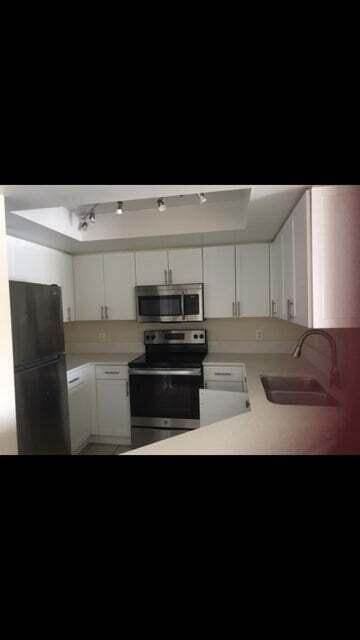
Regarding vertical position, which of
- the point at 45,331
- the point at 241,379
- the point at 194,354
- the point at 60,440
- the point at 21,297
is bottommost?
the point at 60,440

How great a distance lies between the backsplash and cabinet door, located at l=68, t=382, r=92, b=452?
683 mm

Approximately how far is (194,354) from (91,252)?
156 centimetres

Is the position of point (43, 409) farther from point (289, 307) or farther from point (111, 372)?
point (289, 307)

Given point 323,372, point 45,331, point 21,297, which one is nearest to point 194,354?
point 323,372

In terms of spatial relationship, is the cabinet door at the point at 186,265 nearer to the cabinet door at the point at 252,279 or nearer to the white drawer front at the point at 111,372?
the cabinet door at the point at 252,279

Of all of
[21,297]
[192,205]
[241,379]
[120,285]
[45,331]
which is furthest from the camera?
[120,285]

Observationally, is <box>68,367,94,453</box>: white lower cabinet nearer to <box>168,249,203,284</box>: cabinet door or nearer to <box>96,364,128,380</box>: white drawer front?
<box>96,364,128,380</box>: white drawer front

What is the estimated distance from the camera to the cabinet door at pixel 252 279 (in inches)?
108

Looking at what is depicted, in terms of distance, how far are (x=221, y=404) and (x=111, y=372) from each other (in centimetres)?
129

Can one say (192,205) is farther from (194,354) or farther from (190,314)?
(194,354)

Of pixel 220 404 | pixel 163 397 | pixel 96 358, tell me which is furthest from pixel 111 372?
pixel 220 404

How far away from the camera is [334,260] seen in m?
1.29

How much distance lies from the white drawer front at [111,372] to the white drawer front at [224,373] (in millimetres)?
820

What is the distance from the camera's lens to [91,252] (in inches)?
117
